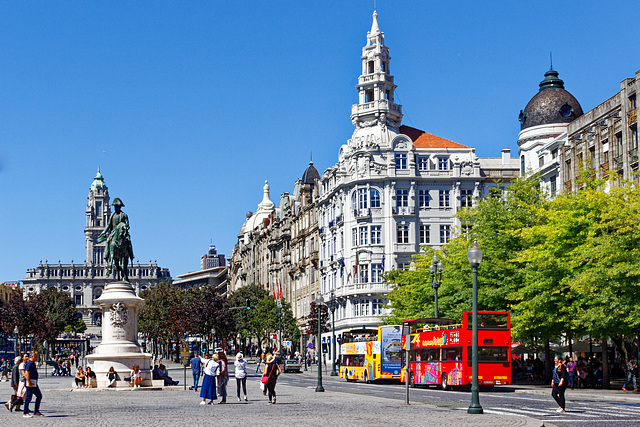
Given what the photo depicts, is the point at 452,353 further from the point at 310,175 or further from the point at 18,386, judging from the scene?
the point at 310,175

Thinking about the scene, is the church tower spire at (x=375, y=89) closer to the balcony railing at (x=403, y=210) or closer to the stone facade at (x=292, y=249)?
the balcony railing at (x=403, y=210)

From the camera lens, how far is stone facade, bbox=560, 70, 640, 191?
6200 cm

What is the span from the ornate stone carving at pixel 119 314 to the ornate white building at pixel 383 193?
174 ft

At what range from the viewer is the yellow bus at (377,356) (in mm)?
57331

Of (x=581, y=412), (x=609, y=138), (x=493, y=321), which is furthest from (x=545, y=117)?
(x=581, y=412)

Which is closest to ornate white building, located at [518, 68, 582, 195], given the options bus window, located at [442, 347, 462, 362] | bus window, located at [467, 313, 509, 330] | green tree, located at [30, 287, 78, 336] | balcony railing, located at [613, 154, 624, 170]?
balcony railing, located at [613, 154, 624, 170]

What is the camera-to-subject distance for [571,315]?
48625 mm

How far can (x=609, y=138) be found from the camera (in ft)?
214

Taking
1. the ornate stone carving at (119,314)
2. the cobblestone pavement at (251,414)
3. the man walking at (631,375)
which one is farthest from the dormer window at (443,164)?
the cobblestone pavement at (251,414)

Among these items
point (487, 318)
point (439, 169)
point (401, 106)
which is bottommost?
point (487, 318)

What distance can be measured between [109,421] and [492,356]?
26320 mm

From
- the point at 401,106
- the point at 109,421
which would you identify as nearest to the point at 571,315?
the point at 109,421

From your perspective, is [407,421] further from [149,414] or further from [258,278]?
[258,278]

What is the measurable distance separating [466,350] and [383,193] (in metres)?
55.4
